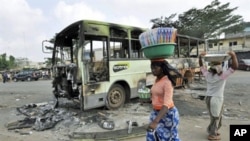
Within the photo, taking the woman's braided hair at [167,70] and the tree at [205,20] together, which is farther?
the tree at [205,20]

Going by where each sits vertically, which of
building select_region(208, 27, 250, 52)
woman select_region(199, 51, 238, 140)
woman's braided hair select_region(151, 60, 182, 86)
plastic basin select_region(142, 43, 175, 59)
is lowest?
woman select_region(199, 51, 238, 140)

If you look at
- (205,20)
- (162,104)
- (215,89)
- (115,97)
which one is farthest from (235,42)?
(162,104)

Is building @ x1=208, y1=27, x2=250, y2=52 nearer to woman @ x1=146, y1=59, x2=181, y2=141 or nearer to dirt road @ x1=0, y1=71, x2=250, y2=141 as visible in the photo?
dirt road @ x1=0, y1=71, x2=250, y2=141

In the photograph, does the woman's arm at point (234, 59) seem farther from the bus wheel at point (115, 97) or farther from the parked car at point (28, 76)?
the parked car at point (28, 76)

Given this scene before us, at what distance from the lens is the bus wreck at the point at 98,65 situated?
8375 millimetres

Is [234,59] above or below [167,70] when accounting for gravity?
above

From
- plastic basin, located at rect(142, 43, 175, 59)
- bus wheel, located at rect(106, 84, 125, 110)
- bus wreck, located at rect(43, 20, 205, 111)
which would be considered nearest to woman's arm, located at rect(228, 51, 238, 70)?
plastic basin, located at rect(142, 43, 175, 59)

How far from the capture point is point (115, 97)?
31.5ft

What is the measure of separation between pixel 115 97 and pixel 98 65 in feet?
4.09

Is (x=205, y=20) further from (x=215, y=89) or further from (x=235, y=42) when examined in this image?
(x=215, y=89)

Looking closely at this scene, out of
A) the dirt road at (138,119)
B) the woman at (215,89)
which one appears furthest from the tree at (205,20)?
the woman at (215,89)

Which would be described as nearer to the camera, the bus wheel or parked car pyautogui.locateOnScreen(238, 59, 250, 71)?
the bus wheel

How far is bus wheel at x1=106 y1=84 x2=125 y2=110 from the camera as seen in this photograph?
9375 millimetres

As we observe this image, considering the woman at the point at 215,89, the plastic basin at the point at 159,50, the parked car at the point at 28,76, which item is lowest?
the parked car at the point at 28,76
